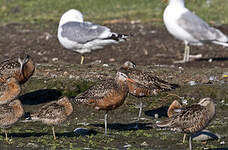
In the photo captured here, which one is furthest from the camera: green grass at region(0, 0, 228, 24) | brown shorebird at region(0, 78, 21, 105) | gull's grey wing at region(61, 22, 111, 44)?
green grass at region(0, 0, 228, 24)

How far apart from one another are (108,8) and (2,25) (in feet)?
16.0

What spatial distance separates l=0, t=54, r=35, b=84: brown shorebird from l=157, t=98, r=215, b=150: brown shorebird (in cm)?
439

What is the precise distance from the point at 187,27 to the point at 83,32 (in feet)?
11.2

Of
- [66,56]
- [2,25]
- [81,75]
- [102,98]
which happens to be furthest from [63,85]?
[2,25]

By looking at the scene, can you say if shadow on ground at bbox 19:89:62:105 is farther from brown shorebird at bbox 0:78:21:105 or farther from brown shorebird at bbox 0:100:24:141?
brown shorebird at bbox 0:100:24:141

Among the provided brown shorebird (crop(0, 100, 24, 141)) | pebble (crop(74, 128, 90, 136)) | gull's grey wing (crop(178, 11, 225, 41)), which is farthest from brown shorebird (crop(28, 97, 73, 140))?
gull's grey wing (crop(178, 11, 225, 41))

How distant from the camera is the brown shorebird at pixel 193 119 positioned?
336 inches

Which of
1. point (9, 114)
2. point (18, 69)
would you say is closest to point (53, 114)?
point (9, 114)

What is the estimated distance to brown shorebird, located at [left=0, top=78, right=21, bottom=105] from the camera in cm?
1068

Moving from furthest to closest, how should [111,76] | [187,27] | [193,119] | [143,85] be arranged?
1. [187,27]
2. [111,76]
3. [143,85]
4. [193,119]

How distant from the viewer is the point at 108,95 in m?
9.91

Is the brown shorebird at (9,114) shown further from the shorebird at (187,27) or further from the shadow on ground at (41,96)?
the shorebird at (187,27)

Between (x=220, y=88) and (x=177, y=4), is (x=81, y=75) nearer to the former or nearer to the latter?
(x=220, y=88)

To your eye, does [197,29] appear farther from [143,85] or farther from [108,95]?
[108,95]
